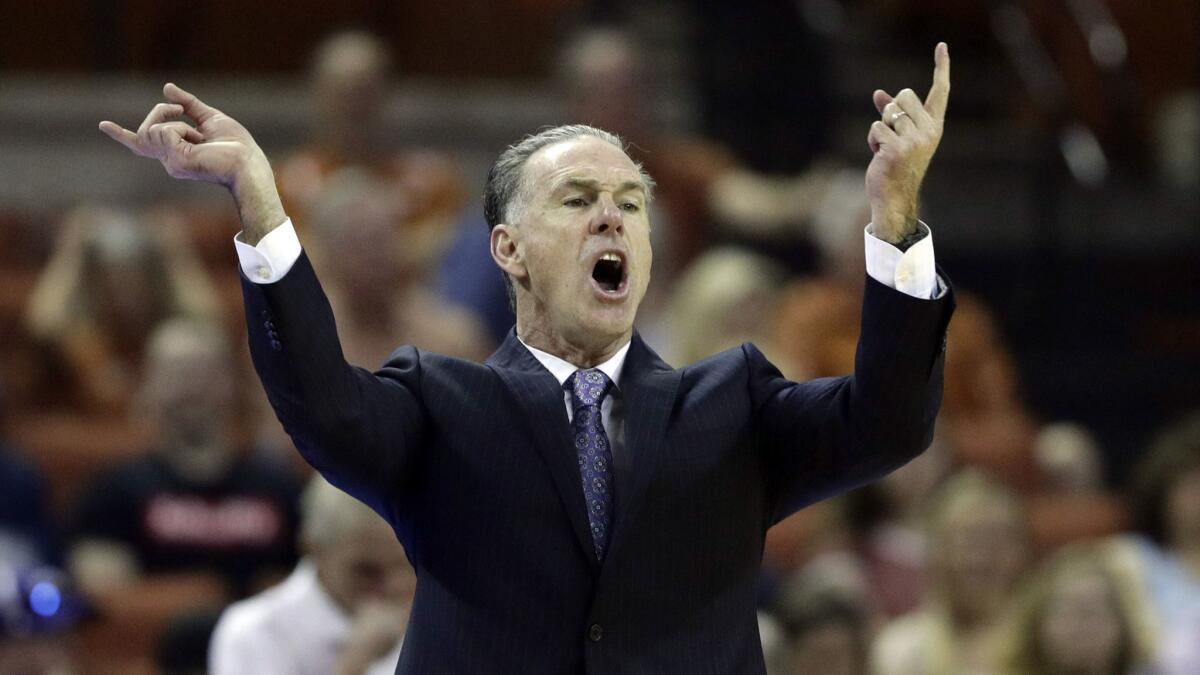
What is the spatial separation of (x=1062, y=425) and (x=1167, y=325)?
929 mm

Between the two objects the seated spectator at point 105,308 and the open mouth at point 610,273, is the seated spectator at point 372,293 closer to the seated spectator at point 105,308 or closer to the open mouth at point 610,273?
the seated spectator at point 105,308

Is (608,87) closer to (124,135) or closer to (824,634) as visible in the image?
(824,634)

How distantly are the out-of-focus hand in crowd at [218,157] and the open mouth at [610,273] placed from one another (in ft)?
1.54

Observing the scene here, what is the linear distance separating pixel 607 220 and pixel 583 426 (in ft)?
0.97

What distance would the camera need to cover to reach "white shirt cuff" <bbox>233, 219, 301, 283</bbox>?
104 inches

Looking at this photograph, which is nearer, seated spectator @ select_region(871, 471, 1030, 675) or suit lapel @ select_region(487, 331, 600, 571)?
suit lapel @ select_region(487, 331, 600, 571)

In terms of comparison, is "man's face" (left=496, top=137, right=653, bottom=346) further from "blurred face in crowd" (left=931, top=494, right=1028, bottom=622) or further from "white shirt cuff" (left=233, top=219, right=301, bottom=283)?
"blurred face in crowd" (left=931, top=494, right=1028, bottom=622)

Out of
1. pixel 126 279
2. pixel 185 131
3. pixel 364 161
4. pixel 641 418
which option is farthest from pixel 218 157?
pixel 364 161

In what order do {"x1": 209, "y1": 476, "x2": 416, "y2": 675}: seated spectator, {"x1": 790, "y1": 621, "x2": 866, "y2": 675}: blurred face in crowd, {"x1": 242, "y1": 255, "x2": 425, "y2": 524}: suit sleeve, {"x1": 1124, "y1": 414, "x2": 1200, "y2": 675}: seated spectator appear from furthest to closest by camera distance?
{"x1": 1124, "y1": 414, "x2": 1200, "y2": 675}: seated spectator
{"x1": 790, "y1": 621, "x2": 866, "y2": 675}: blurred face in crowd
{"x1": 209, "y1": 476, "x2": 416, "y2": 675}: seated spectator
{"x1": 242, "y1": 255, "x2": 425, "y2": 524}: suit sleeve

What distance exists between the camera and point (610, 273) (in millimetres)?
2895

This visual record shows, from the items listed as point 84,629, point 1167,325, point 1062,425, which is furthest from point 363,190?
point 1167,325

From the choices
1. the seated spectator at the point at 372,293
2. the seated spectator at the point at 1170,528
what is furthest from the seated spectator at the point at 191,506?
the seated spectator at the point at 1170,528

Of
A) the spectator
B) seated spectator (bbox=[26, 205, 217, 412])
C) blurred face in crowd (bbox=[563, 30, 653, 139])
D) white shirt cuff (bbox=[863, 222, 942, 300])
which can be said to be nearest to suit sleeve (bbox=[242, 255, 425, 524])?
white shirt cuff (bbox=[863, 222, 942, 300])

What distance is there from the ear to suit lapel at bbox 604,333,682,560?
0.20m
